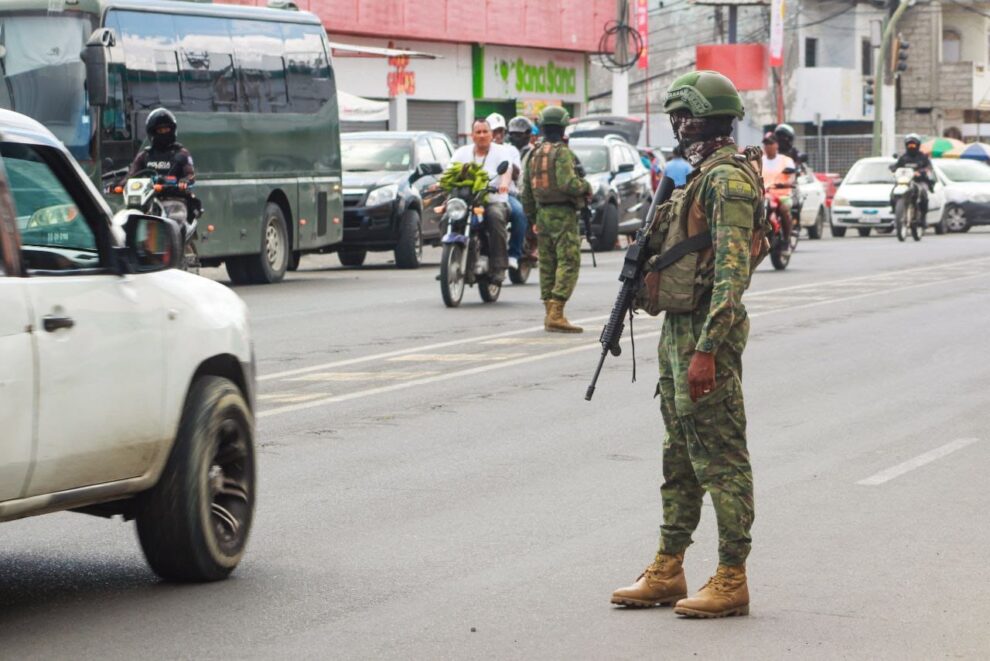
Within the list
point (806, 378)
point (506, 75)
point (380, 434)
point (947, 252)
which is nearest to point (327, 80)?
point (947, 252)

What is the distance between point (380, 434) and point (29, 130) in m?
4.72

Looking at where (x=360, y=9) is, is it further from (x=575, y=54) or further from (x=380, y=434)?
(x=380, y=434)

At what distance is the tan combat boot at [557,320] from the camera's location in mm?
16719

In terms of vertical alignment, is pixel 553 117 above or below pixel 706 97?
above

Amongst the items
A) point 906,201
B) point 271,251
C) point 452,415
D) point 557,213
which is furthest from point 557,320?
point 906,201

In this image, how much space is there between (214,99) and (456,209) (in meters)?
5.33

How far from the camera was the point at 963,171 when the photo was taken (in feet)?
141

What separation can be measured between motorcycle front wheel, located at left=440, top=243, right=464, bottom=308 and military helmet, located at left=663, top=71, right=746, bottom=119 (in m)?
12.3

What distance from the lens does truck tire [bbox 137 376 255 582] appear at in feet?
21.8

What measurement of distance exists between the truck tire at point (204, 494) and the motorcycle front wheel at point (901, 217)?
29.3 meters

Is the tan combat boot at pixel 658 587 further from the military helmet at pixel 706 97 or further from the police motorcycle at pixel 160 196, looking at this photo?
the police motorcycle at pixel 160 196

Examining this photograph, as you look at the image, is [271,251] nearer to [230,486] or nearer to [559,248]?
[559,248]

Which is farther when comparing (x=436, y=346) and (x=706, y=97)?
(x=436, y=346)

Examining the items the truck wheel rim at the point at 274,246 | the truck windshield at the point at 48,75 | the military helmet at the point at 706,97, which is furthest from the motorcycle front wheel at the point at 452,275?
the military helmet at the point at 706,97
